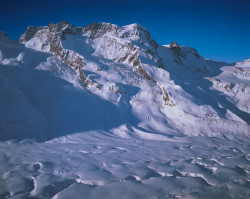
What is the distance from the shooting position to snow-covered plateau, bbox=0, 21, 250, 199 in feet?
14.7

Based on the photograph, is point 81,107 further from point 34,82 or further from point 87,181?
point 87,181

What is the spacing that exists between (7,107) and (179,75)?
855 inches

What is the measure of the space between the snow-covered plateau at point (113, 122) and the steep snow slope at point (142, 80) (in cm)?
11

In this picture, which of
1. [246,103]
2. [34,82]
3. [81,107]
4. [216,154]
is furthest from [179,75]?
[34,82]

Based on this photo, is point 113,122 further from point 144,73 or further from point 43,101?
point 144,73

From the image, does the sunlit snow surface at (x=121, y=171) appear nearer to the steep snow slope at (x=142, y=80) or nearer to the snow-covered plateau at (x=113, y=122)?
the snow-covered plateau at (x=113, y=122)

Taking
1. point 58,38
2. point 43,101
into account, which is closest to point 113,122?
point 43,101

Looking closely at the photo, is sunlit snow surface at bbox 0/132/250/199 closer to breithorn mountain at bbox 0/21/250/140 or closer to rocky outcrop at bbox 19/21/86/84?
breithorn mountain at bbox 0/21/250/140

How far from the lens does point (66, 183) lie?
4438 mm

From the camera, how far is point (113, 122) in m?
13.0

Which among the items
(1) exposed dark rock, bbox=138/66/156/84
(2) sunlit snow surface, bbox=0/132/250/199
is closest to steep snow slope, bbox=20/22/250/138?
(1) exposed dark rock, bbox=138/66/156/84

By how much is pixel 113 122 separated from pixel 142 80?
701 centimetres

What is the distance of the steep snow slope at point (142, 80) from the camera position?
13.0m

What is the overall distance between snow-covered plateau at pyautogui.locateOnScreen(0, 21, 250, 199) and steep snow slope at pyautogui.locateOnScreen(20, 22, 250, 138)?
0.11 meters
